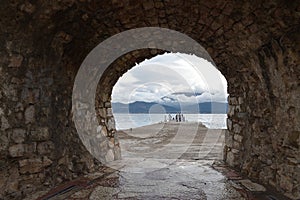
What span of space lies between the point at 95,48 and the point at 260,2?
7.75ft

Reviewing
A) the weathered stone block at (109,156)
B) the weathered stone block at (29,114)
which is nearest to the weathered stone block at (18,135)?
the weathered stone block at (29,114)

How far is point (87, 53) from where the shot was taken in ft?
12.9

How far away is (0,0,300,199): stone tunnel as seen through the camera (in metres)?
2.81

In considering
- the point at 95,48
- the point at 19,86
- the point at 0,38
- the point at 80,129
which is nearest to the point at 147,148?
the point at 80,129

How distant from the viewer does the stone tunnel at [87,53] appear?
2812 mm

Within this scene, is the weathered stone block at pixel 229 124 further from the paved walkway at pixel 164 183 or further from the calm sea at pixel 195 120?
the calm sea at pixel 195 120

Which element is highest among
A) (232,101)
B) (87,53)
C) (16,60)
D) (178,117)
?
(87,53)

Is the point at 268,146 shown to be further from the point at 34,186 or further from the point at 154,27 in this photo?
the point at 34,186

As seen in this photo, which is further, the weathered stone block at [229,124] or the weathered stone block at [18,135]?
the weathered stone block at [229,124]

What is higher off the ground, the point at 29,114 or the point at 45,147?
the point at 29,114

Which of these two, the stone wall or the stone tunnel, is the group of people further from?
the stone tunnel

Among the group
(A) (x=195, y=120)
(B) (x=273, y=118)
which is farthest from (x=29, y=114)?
(A) (x=195, y=120)

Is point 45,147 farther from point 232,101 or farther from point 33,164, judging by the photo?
point 232,101

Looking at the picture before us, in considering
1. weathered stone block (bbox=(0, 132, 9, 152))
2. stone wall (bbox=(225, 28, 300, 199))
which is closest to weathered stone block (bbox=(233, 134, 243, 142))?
stone wall (bbox=(225, 28, 300, 199))
